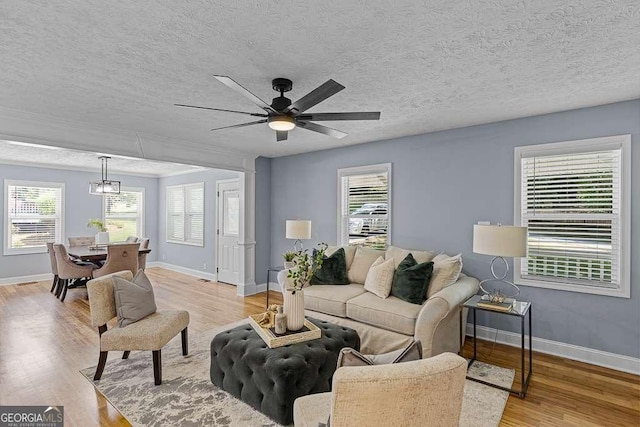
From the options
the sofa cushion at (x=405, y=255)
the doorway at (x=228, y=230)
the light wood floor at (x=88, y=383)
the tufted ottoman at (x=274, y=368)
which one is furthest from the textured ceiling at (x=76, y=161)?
the sofa cushion at (x=405, y=255)

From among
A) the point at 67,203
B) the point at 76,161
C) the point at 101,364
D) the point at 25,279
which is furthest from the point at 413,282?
the point at 25,279

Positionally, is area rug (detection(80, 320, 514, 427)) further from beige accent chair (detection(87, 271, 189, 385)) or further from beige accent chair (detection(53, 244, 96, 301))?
beige accent chair (detection(53, 244, 96, 301))

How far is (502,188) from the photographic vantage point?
3.85 m

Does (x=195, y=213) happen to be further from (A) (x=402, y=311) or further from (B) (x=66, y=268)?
(A) (x=402, y=311)

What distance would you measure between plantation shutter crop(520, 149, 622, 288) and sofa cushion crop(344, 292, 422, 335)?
153cm

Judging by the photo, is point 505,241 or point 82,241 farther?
point 82,241

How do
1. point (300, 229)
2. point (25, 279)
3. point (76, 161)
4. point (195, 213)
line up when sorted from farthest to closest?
point (195, 213) < point (25, 279) < point (76, 161) < point (300, 229)

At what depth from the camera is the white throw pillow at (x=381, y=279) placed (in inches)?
146

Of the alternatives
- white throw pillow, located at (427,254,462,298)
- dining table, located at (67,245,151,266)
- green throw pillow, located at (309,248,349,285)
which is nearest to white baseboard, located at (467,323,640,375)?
white throw pillow, located at (427,254,462,298)

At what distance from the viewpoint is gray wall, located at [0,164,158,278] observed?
22.1 ft

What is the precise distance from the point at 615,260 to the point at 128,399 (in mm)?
4645

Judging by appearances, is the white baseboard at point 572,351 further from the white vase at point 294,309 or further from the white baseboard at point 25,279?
the white baseboard at point 25,279

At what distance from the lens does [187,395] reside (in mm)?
Answer: 2678

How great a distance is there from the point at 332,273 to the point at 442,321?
160 cm
